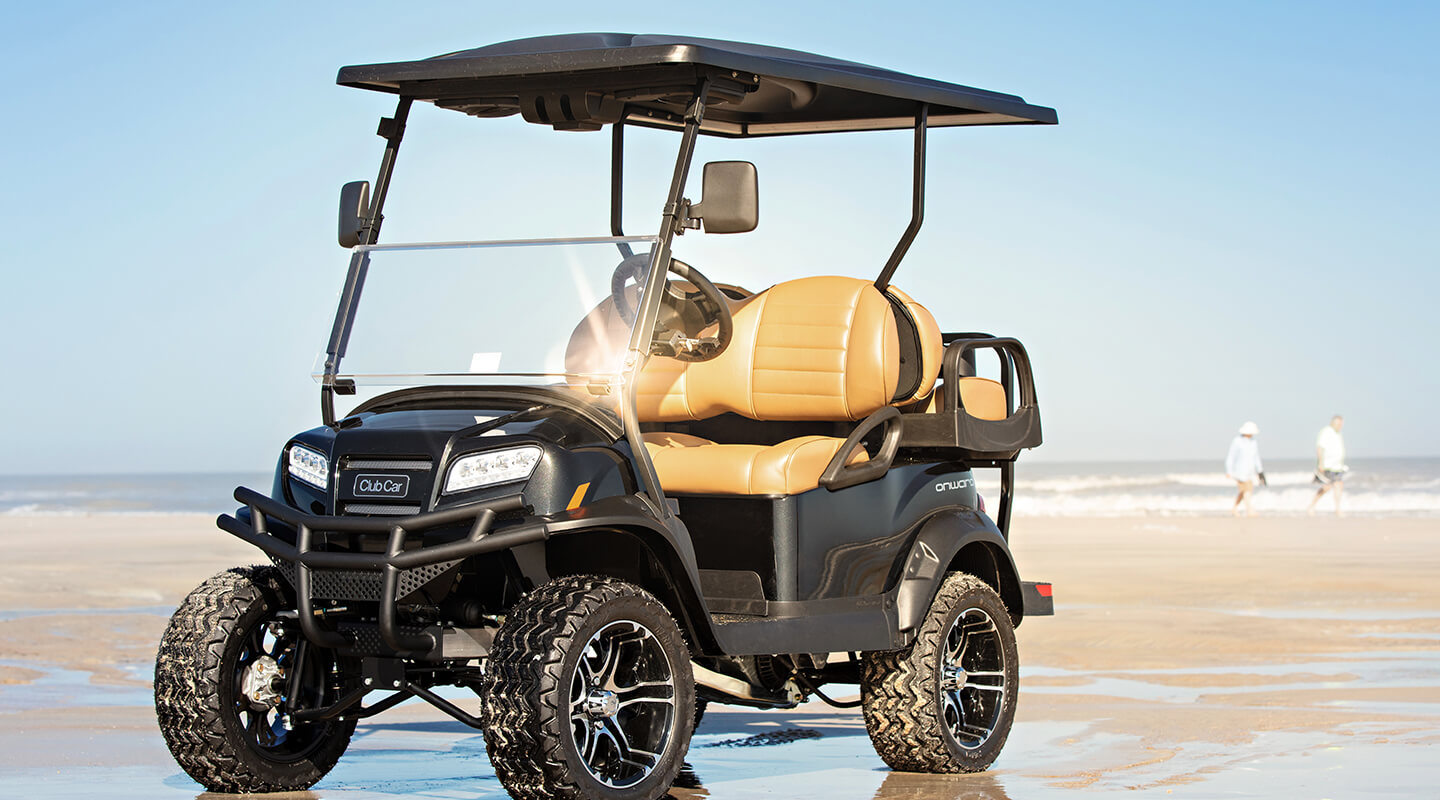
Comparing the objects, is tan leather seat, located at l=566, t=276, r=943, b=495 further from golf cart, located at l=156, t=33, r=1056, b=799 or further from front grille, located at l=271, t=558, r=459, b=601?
front grille, located at l=271, t=558, r=459, b=601

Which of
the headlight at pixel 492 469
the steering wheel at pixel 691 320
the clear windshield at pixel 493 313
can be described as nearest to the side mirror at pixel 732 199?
the clear windshield at pixel 493 313

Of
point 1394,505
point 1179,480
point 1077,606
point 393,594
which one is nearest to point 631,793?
point 393,594

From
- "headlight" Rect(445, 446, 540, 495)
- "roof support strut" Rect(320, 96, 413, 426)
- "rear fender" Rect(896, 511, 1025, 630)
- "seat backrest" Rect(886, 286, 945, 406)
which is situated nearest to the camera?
"headlight" Rect(445, 446, 540, 495)

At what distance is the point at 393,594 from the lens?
480 centimetres

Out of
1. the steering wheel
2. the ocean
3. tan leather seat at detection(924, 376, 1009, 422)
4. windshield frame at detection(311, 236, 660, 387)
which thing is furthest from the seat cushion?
the ocean

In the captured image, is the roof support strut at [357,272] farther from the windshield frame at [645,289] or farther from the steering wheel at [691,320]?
the steering wheel at [691,320]

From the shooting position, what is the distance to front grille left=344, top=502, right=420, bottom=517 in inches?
198

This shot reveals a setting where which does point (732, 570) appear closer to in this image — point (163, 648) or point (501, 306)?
point (501, 306)

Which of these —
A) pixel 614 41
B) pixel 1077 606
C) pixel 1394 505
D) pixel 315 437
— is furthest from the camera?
pixel 1394 505

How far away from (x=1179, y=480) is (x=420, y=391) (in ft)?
137

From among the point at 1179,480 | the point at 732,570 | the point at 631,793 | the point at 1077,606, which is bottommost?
the point at 1179,480

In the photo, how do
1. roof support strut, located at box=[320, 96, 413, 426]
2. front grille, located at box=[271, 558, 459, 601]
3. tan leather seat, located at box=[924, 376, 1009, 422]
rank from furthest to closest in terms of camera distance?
tan leather seat, located at box=[924, 376, 1009, 422] < roof support strut, located at box=[320, 96, 413, 426] < front grille, located at box=[271, 558, 459, 601]

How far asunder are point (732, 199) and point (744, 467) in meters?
0.99

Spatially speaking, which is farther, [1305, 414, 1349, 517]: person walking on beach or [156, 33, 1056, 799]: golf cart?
[1305, 414, 1349, 517]: person walking on beach
